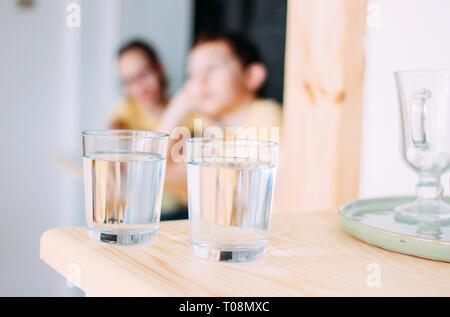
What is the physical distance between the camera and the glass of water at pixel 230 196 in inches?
15.8

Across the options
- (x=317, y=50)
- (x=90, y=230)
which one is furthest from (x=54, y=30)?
(x=90, y=230)

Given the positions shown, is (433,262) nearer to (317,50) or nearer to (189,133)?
(317,50)

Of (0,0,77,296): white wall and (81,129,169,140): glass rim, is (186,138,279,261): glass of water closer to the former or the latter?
(81,129,169,140): glass rim

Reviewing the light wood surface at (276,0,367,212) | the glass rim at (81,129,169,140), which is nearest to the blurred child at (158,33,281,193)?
the light wood surface at (276,0,367,212)

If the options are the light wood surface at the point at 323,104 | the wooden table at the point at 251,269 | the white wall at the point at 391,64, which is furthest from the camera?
the light wood surface at the point at 323,104

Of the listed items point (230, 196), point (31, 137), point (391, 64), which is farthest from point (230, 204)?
point (31, 137)

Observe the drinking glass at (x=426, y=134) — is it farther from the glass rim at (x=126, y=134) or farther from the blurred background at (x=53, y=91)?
the blurred background at (x=53, y=91)

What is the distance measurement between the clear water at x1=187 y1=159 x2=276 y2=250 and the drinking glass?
19 centimetres

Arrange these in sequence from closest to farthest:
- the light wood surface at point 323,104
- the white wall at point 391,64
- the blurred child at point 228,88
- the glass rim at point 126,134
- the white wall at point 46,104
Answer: the glass rim at point 126,134 → the white wall at point 391,64 → the light wood surface at point 323,104 → the blurred child at point 228,88 → the white wall at point 46,104

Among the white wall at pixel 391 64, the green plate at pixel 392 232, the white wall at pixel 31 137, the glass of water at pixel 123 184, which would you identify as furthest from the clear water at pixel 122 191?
the white wall at pixel 31 137

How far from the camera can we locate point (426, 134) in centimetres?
50

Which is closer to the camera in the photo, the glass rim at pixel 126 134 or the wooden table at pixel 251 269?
the wooden table at pixel 251 269

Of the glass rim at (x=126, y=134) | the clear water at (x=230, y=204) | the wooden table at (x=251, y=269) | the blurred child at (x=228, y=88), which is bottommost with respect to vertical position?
the wooden table at (x=251, y=269)

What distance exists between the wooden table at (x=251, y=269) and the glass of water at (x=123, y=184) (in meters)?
0.01
